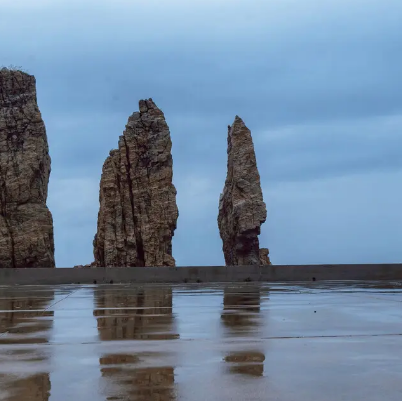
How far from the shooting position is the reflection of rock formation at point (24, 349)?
398 centimetres

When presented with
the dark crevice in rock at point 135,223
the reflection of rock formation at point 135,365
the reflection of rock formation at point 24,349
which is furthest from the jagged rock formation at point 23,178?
the reflection of rock formation at point 135,365

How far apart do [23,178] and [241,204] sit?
17.9 metres

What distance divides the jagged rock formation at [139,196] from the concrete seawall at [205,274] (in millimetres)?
28563

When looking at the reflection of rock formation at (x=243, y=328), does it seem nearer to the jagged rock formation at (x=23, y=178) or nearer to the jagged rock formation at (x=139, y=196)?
the jagged rock formation at (x=23, y=178)

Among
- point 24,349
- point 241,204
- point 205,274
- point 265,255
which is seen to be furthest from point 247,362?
point 265,255

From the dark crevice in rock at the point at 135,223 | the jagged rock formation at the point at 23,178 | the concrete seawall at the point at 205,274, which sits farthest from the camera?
the dark crevice in rock at the point at 135,223

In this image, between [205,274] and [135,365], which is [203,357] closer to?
[135,365]

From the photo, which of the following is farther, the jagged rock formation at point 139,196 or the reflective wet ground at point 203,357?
the jagged rock formation at point 139,196

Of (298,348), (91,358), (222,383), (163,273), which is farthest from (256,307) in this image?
(163,273)

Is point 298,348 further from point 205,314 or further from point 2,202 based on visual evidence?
point 2,202

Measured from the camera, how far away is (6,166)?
180 feet

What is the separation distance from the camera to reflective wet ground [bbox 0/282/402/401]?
397 cm

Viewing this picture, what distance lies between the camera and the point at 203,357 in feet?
17.1

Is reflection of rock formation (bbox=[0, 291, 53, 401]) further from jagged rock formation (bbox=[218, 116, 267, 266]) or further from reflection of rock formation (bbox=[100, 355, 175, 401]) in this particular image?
jagged rock formation (bbox=[218, 116, 267, 266])
